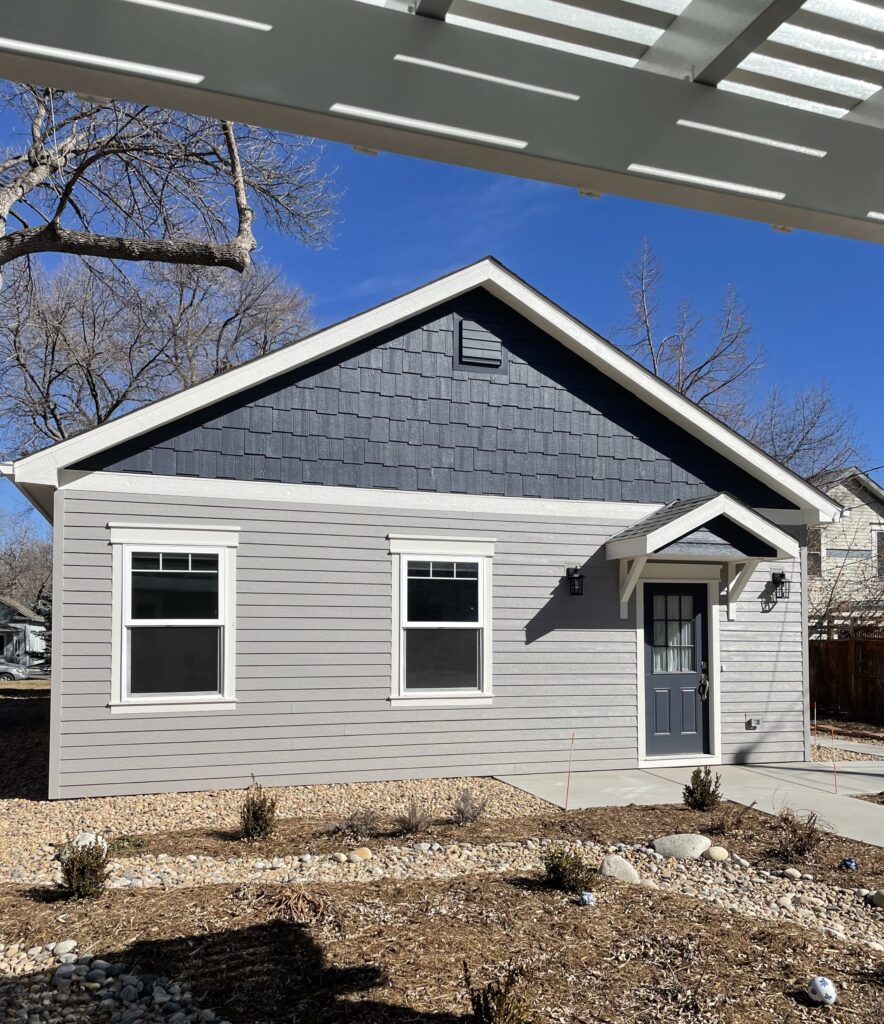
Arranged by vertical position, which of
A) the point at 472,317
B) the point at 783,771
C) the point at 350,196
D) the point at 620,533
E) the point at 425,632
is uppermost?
the point at 350,196

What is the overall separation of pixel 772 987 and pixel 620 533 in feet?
21.1

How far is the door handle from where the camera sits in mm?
10336

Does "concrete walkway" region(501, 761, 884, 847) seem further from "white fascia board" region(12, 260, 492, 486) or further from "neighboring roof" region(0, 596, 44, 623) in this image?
"neighboring roof" region(0, 596, 44, 623)

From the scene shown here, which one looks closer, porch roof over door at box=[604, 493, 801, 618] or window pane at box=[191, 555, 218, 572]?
window pane at box=[191, 555, 218, 572]

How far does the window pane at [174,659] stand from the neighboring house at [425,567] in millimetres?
23

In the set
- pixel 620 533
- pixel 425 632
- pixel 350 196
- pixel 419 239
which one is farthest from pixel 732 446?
pixel 419 239

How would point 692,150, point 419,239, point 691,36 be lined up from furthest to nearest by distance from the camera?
point 419,239 → point 692,150 → point 691,36

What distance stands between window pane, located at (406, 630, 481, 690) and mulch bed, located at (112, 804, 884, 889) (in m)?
2.21

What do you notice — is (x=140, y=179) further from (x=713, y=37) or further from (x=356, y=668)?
(x=713, y=37)

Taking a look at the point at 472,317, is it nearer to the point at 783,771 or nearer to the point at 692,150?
the point at 783,771

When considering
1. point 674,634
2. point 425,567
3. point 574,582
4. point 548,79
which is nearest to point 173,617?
point 425,567

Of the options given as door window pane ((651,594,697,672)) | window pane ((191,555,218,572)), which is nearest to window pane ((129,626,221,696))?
window pane ((191,555,218,572))

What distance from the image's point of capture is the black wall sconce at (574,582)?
32.2ft

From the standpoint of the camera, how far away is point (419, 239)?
26016mm
